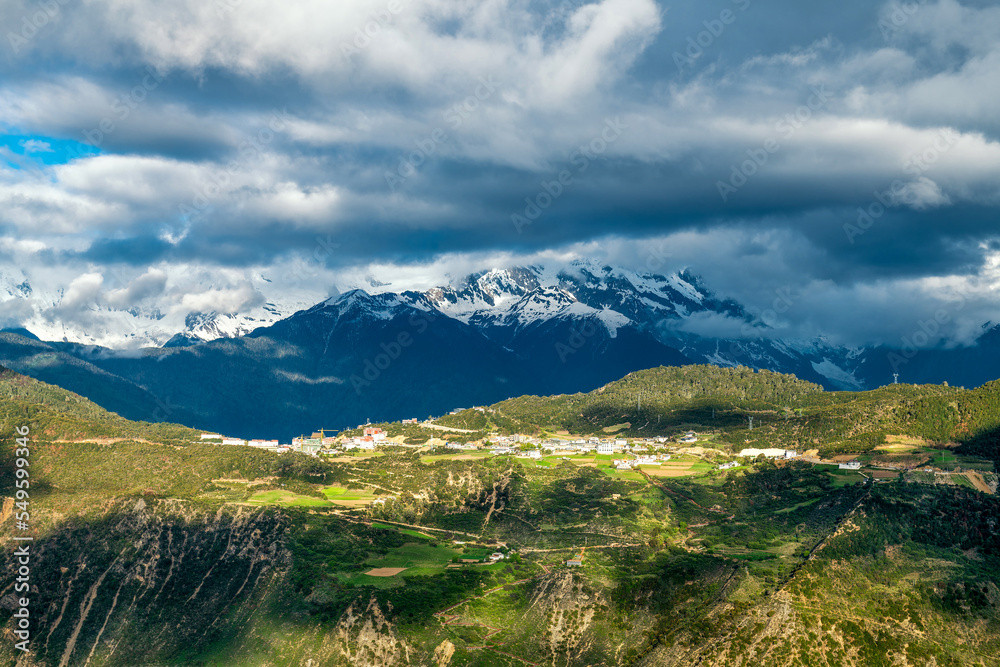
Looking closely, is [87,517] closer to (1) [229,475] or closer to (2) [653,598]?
(1) [229,475]

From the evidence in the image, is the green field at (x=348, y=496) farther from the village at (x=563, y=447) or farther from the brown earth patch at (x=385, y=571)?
the village at (x=563, y=447)

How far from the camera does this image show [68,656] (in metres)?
94.1

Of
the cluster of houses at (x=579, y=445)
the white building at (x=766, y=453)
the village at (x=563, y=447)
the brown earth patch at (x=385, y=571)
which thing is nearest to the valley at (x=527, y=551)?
the brown earth patch at (x=385, y=571)

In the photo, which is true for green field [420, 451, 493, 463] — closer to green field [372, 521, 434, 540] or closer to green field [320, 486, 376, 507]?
green field [320, 486, 376, 507]

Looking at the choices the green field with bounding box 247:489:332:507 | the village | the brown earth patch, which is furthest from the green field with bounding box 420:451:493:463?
the brown earth patch

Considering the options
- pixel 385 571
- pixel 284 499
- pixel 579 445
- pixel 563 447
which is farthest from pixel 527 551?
pixel 563 447

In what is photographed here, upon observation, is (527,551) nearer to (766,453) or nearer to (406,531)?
(406,531)

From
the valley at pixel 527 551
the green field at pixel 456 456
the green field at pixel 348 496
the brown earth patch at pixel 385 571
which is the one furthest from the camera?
the green field at pixel 456 456

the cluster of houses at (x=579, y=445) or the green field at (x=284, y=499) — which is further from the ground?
the cluster of houses at (x=579, y=445)

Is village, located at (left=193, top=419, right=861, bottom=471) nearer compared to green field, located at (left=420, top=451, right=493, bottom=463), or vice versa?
village, located at (left=193, top=419, right=861, bottom=471)

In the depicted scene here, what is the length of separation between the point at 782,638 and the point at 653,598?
59.1 ft

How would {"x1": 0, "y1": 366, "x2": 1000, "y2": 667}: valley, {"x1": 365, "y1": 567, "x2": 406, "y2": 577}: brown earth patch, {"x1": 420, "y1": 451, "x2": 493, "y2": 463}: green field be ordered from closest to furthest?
{"x1": 0, "y1": 366, "x2": 1000, "y2": 667}: valley
{"x1": 365, "y1": 567, "x2": 406, "y2": 577}: brown earth patch
{"x1": 420, "y1": 451, "x2": 493, "y2": 463}: green field

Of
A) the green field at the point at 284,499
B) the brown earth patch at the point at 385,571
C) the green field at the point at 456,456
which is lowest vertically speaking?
the brown earth patch at the point at 385,571

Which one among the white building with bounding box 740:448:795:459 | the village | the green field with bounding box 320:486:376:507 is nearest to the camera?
the green field with bounding box 320:486:376:507
